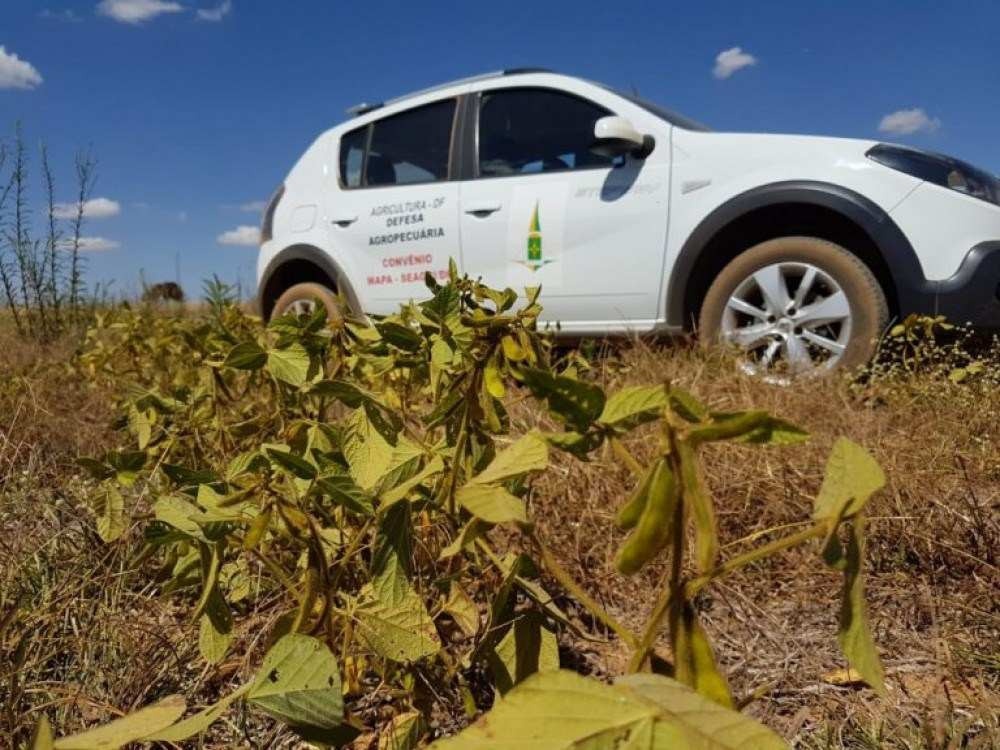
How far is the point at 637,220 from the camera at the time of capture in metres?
4.14

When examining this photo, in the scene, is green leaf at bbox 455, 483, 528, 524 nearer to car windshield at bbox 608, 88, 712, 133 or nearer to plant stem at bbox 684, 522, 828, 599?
plant stem at bbox 684, 522, 828, 599

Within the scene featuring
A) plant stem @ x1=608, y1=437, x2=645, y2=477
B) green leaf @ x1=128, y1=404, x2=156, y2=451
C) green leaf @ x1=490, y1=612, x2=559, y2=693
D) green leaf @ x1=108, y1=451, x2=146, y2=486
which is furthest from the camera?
green leaf @ x1=128, y1=404, x2=156, y2=451

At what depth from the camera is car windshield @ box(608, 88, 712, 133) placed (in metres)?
4.25

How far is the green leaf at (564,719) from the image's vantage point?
1.29 ft

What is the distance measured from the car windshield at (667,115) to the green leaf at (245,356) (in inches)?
139

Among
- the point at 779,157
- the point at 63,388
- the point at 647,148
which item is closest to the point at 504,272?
the point at 647,148

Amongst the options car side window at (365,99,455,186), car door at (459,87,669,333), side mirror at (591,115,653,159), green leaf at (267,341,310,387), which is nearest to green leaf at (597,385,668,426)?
green leaf at (267,341,310,387)

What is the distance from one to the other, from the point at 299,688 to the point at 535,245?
12.9 ft

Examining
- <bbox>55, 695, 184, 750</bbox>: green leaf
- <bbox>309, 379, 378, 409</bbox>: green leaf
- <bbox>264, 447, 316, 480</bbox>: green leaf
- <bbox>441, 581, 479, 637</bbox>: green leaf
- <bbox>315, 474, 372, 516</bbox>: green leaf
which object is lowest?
<bbox>441, 581, 479, 637</bbox>: green leaf

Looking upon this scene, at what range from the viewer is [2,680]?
1.09m

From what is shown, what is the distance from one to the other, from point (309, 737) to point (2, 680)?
0.71 m

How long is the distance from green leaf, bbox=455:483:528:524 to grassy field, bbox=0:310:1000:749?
0.75 feet

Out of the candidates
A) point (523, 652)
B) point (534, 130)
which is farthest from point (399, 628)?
point (534, 130)

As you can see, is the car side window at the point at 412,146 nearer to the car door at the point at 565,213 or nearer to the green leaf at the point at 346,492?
the car door at the point at 565,213
